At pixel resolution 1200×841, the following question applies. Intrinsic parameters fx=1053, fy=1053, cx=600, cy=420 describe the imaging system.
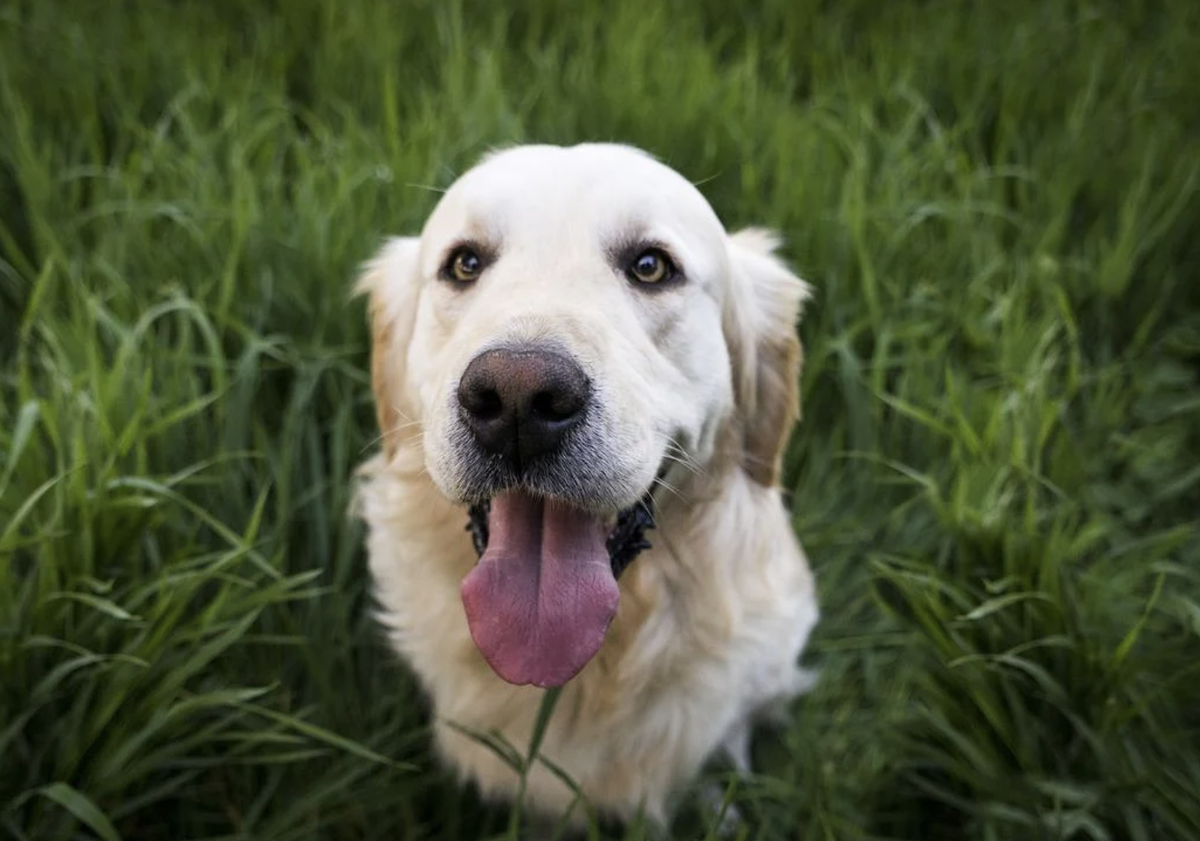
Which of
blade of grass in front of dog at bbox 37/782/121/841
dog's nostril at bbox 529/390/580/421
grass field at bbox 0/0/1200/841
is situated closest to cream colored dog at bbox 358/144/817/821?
dog's nostril at bbox 529/390/580/421

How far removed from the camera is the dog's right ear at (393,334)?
2229 mm

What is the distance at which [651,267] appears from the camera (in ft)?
6.38

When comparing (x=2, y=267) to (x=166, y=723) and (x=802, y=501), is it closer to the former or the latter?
(x=166, y=723)

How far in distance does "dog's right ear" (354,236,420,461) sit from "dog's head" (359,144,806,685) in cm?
1

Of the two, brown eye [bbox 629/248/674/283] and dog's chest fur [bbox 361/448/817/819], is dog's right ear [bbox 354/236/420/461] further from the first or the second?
brown eye [bbox 629/248/674/283]

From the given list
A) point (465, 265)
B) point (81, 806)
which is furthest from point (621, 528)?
point (81, 806)

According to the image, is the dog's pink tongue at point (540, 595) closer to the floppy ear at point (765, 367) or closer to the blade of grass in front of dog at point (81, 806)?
the floppy ear at point (765, 367)

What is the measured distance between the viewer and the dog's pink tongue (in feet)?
5.94

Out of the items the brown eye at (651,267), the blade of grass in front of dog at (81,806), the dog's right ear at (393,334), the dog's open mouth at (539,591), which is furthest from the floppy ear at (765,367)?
the blade of grass in front of dog at (81,806)

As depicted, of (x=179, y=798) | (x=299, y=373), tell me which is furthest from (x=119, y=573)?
(x=299, y=373)

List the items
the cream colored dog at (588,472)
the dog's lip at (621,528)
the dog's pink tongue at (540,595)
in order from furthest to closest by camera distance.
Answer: the dog's lip at (621,528), the dog's pink tongue at (540,595), the cream colored dog at (588,472)

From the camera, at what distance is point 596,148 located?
197 centimetres

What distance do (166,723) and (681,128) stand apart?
2.28 meters

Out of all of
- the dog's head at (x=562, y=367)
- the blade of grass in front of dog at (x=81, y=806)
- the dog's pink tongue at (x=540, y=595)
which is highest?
the dog's head at (x=562, y=367)
